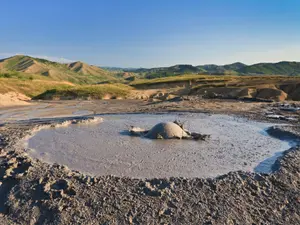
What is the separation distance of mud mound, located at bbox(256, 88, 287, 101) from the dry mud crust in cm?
2011

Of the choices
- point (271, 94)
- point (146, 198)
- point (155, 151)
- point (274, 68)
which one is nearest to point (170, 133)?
point (155, 151)

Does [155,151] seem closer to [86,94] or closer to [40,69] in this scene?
[86,94]

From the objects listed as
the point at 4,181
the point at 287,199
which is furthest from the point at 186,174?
the point at 4,181

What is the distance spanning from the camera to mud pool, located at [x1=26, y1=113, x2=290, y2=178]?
8.95 metres

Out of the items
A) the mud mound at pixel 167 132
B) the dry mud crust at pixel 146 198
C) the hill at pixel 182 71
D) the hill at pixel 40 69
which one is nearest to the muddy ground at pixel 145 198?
the dry mud crust at pixel 146 198

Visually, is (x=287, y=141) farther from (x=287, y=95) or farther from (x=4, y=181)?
(x=287, y=95)

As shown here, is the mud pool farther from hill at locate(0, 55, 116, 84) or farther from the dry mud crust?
hill at locate(0, 55, 116, 84)

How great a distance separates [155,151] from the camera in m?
10.8

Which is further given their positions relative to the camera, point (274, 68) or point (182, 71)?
point (274, 68)

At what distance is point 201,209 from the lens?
20.7ft

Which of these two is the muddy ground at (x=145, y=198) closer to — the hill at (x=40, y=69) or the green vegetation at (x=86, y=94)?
the green vegetation at (x=86, y=94)

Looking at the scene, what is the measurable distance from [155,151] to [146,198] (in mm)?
4098

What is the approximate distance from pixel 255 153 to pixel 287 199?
4.00m

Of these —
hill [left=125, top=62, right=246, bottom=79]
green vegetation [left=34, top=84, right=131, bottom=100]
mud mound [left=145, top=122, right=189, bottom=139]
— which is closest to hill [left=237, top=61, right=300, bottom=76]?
hill [left=125, top=62, right=246, bottom=79]
